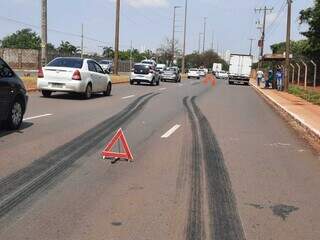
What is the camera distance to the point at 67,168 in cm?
873

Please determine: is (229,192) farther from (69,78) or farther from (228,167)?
(69,78)

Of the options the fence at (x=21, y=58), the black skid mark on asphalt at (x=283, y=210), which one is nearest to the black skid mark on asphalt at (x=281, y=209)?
the black skid mark on asphalt at (x=283, y=210)

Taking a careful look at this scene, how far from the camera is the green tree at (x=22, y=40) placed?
11406 cm

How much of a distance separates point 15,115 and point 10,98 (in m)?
0.54

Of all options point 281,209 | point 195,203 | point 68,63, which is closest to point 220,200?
point 195,203

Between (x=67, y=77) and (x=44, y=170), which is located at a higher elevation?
(x=67, y=77)

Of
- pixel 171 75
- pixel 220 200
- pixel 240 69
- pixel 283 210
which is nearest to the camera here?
pixel 283 210

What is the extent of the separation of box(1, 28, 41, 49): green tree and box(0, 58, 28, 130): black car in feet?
334

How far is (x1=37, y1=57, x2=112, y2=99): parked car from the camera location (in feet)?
72.6

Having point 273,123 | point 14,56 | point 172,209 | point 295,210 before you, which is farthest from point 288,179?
point 14,56

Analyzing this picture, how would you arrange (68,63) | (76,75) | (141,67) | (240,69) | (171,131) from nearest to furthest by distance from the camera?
(171,131), (76,75), (68,63), (141,67), (240,69)

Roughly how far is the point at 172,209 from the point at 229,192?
4.02 ft

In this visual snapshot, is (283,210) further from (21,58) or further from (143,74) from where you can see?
(21,58)

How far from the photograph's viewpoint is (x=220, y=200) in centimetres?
716
